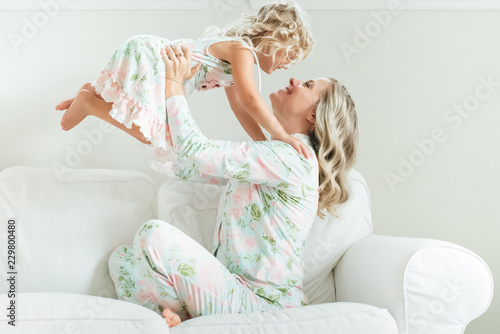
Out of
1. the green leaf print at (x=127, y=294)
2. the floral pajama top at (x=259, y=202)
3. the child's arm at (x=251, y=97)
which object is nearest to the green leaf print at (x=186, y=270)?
the floral pajama top at (x=259, y=202)

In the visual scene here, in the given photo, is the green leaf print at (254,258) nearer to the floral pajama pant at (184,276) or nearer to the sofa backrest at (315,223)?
the floral pajama pant at (184,276)

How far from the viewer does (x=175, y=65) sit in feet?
5.16

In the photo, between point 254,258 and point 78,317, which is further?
point 254,258

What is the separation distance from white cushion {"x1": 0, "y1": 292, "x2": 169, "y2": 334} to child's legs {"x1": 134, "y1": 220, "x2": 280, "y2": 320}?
0.36 ft

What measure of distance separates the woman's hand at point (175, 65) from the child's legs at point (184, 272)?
42 cm

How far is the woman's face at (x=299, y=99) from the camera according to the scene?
176 cm

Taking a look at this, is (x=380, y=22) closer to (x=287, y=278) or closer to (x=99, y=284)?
(x=287, y=278)

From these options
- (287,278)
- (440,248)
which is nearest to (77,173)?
(287,278)

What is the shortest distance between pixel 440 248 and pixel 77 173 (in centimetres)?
117

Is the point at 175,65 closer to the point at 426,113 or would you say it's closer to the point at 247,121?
the point at 247,121

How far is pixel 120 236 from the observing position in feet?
5.90

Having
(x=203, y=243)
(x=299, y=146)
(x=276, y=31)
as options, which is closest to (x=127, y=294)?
(x=203, y=243)

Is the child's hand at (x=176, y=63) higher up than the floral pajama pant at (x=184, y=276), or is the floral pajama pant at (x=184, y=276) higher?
the child's hand at (x=176, y=63)

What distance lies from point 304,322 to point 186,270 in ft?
1.04
